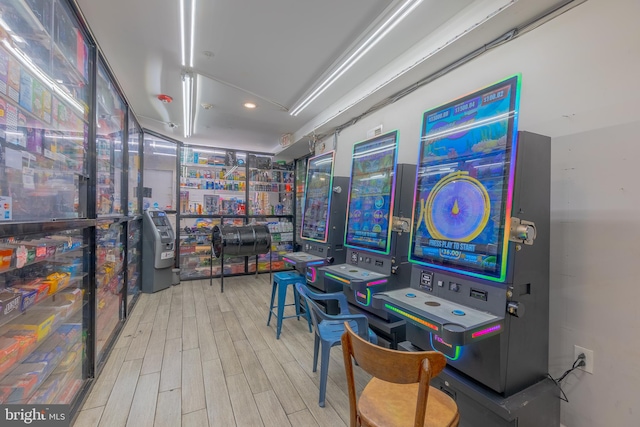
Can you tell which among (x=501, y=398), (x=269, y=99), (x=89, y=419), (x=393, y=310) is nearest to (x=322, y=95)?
(x=269, y=99)

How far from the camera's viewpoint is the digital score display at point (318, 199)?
3467mm

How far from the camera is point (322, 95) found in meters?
3.72

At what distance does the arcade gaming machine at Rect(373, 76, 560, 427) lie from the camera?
146cm

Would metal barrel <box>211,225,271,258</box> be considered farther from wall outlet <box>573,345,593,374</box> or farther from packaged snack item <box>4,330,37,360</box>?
wall outlet <box>573,345,593,374</box>

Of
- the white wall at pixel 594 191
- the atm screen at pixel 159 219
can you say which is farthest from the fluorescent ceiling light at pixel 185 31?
the atm screen at pixel 159 219

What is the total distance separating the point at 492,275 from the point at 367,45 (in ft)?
7.02

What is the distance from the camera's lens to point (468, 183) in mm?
1754

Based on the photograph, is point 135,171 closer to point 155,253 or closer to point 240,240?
point 155,253

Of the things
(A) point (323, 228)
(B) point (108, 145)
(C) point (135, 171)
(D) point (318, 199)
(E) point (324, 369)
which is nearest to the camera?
(E) point (324, 369)

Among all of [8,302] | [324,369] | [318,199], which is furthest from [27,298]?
[318,199]

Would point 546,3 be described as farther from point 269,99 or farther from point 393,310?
point 269,99

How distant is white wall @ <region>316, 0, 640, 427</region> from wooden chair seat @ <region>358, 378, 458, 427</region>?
41.4 inches

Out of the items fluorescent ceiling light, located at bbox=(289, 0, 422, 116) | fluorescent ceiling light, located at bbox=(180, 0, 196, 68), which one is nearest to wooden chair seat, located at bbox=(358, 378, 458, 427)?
fluorescent ceiling light, located at bbox=(289, 0, 422, 116)

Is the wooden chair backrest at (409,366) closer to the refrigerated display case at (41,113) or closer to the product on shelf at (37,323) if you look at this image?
the refrigerated display case at (41,113)
